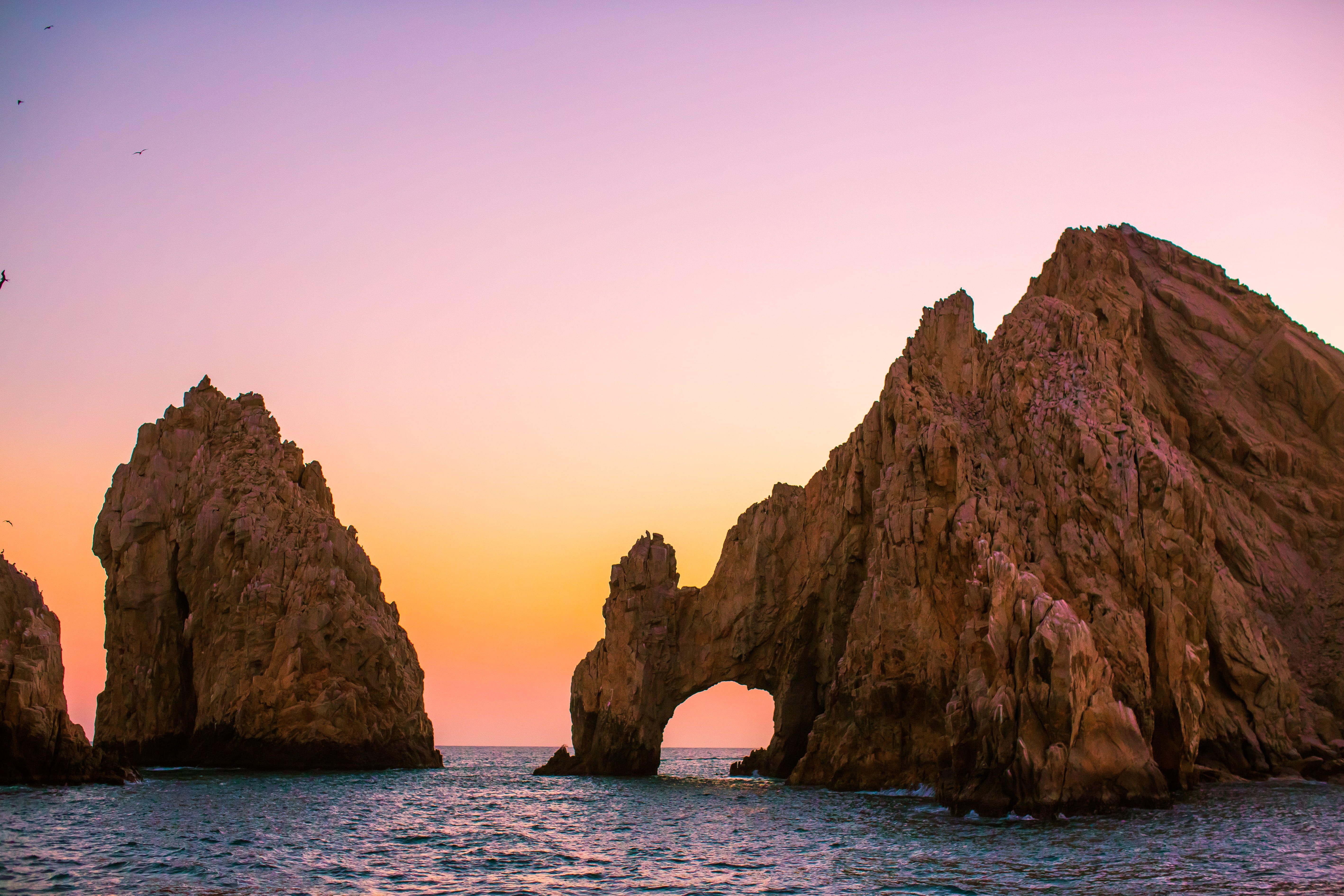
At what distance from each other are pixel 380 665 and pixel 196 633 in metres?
12.6

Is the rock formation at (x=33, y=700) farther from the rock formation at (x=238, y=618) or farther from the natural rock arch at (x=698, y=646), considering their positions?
the natural rock arch at (x=698, y=646)

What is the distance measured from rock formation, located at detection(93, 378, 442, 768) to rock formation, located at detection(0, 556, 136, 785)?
2094 cm

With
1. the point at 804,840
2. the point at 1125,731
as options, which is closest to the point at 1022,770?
the point at 1125,731

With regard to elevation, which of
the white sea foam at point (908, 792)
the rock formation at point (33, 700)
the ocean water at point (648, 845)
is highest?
the rock formation at point (33, 700)

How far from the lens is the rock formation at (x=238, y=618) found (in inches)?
2805

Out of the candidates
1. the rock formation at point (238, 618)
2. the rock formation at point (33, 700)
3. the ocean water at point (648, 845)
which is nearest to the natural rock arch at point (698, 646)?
the ocean water at point (648, 845)

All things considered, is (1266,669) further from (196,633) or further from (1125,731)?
(196,633)

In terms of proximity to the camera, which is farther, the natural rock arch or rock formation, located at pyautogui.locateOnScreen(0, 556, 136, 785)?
the natural rock arch

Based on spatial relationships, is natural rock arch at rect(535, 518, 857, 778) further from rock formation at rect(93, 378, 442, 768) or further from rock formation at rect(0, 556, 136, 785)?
rock formation at rect(0, 556, 136, 785)

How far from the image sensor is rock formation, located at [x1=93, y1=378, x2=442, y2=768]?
71.2 m

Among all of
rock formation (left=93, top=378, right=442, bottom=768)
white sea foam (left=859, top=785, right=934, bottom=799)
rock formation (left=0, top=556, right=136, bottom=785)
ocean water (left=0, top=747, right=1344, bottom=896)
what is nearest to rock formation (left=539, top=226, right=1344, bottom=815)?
white sea foam (left=859, top=785, right=934, bottom=799)

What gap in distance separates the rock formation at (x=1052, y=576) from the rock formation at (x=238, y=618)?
1453 cm

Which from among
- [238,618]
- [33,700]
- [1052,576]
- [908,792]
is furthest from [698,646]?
[33,700]

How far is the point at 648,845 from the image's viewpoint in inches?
1421
